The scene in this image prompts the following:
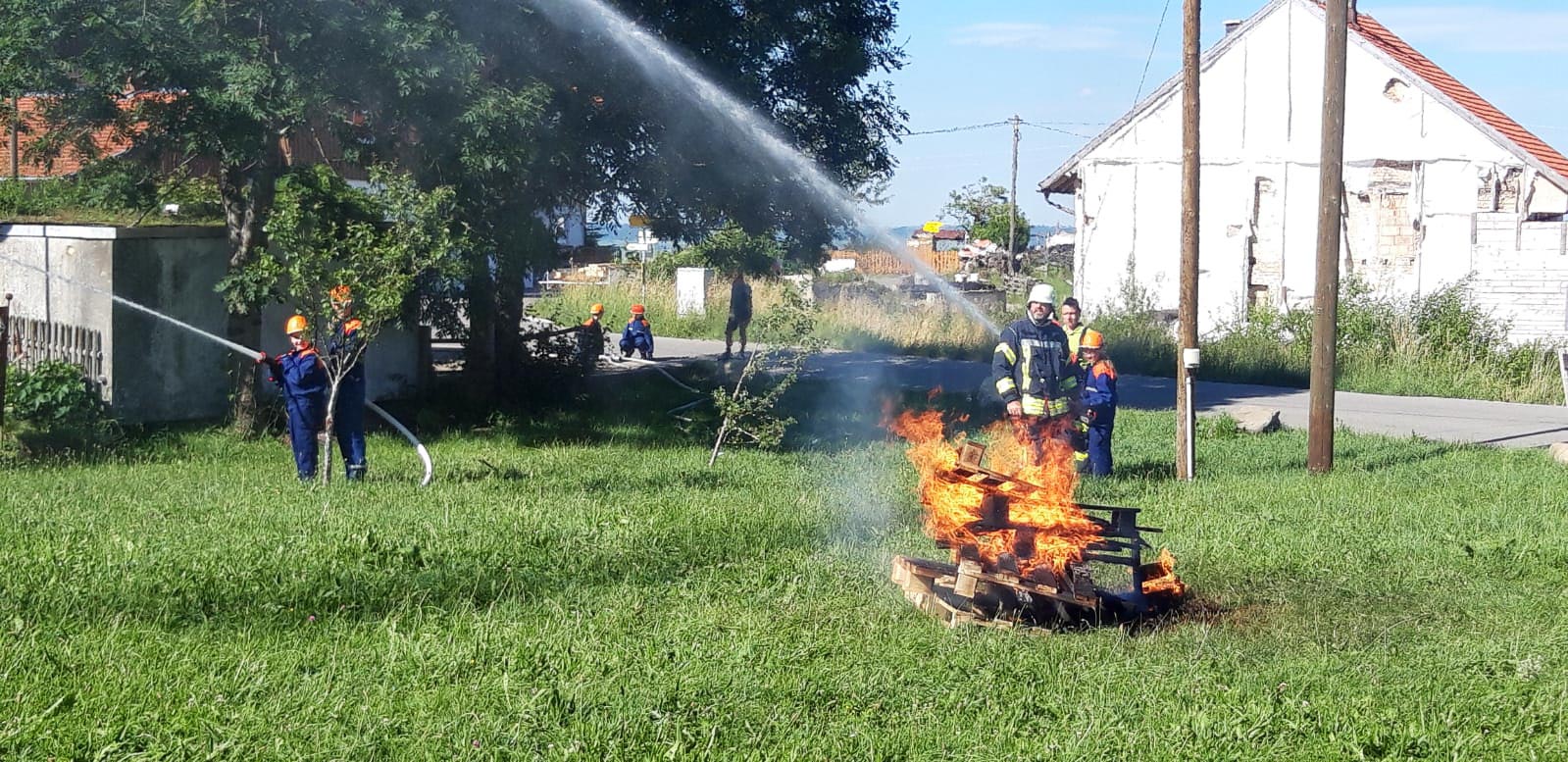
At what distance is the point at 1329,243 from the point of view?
41.8 feet

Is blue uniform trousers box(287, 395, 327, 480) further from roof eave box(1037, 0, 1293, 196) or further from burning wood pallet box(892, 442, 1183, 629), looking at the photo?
roof eave box(1037, 0, 1293, 196)

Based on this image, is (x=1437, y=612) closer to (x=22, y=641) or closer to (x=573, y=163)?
(x=22, y=641)

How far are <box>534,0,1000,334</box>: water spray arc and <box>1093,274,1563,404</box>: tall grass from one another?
31.9ft

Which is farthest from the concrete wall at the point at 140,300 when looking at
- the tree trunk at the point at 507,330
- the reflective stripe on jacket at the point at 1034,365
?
the reflective stripe on jacket at the point at 1034,365

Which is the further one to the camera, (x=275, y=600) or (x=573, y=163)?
(x=573, y=163)

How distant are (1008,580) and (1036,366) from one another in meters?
4.16

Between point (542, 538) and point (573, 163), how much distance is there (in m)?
7.39

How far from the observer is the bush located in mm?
13219

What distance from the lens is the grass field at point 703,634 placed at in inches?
215

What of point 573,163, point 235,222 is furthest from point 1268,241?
point 235,222

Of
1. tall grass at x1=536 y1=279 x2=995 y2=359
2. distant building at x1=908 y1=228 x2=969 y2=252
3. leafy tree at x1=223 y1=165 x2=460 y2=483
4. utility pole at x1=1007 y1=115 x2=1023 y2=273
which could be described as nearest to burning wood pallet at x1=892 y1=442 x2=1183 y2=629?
leafy tree at x1=223 y1=165 x2=460 y2=483

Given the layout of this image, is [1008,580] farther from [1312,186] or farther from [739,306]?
[1312,186]

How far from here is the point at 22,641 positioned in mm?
6125

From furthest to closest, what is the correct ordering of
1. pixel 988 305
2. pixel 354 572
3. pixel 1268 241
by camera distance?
pixel 988 305 → pixel 1268 241 → pixel 354 572
